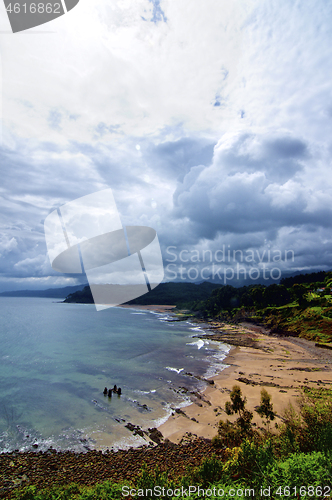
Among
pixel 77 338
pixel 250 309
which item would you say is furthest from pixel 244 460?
pixel 250 309

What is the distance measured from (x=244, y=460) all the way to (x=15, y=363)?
3809cm

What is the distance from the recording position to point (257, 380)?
24328 mm

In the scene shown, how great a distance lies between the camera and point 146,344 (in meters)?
46.4

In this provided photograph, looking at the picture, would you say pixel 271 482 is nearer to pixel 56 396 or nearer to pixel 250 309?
pixel 56 396

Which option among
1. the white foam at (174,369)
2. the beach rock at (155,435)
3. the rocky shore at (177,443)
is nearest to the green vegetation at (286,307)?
the rocky shore at (177,443)

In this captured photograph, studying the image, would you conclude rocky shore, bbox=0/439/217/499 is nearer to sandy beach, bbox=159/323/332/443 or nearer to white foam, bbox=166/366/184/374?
sandy beach, bbox=159/323/332/443

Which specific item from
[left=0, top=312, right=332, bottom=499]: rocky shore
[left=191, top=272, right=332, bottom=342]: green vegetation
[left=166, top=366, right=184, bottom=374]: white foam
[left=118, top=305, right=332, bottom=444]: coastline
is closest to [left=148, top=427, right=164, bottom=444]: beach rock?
[left=0, top=312, right=332, bottom=499]: rocky shore

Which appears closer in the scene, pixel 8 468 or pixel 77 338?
pixel 8 468

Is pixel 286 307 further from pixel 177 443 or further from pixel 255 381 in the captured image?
pixel 177 443

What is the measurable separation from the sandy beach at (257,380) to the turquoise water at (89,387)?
1.83 m

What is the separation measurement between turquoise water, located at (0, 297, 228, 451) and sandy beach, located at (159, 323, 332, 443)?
6.00 ft

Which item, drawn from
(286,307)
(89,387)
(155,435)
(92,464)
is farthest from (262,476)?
(286,307)

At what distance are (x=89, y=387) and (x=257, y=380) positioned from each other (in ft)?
60.8

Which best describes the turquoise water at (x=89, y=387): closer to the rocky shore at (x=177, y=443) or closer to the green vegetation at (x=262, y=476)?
the rocky shore at (x=177, y=443)
